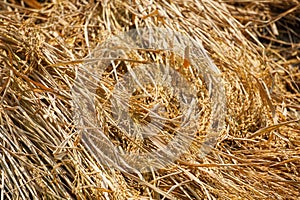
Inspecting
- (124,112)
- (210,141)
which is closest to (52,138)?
(124,112)

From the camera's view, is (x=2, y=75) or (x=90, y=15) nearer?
(x=2, y=75)

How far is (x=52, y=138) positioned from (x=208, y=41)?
51 cm

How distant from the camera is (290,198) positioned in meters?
1.19

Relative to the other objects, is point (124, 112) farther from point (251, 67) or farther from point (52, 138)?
point (251, 67)

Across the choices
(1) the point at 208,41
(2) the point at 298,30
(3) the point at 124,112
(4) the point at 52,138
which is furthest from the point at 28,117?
(2) the point at 298,30

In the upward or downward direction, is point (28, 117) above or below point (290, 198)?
above

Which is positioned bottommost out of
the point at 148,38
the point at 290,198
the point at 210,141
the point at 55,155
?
the point at 290,198

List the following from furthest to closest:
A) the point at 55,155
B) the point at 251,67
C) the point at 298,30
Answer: the point at 298,30 < the point at 251,67 < the point at 55,155

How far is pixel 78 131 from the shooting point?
1224mm

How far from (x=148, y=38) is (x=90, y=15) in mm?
200

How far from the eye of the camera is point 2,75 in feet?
4.25

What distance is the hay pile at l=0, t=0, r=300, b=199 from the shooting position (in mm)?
1179

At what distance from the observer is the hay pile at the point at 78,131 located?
1179 mm

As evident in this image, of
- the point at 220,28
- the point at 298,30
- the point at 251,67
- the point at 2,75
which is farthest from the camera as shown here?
the point at 298,30
